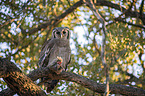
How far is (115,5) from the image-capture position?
6367 mm

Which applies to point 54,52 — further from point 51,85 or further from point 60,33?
point 51,85

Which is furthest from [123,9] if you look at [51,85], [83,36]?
[51,85]

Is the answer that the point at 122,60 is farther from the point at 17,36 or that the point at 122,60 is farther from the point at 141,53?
the point at 17,36

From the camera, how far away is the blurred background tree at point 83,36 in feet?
17.2

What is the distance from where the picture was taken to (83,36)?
6.27m

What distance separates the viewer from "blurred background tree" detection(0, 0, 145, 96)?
5.24 meters

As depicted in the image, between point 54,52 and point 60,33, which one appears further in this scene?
point 60,33

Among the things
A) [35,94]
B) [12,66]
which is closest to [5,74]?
[12,66]

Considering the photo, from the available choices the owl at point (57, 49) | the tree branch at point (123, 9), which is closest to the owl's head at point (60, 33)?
the owl at point (57, 49)

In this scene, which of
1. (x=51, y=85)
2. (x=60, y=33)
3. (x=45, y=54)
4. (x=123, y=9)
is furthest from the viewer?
(x=123, y=9)

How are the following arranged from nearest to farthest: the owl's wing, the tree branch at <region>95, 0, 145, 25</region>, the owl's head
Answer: the owl's wing < the owl's head < the tree branch at <region>95, 0, 145, 25</region>

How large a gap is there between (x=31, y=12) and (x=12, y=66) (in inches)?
140

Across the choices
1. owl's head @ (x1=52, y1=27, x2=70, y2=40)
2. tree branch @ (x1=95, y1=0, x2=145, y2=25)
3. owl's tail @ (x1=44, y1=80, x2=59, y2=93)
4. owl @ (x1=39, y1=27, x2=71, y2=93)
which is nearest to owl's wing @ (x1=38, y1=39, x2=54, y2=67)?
owl @ (x1=39, y1=27, x2=71, y2=93)

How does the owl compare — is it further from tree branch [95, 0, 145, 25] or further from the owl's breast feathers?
tree branch [95, 0, 145, 25]
